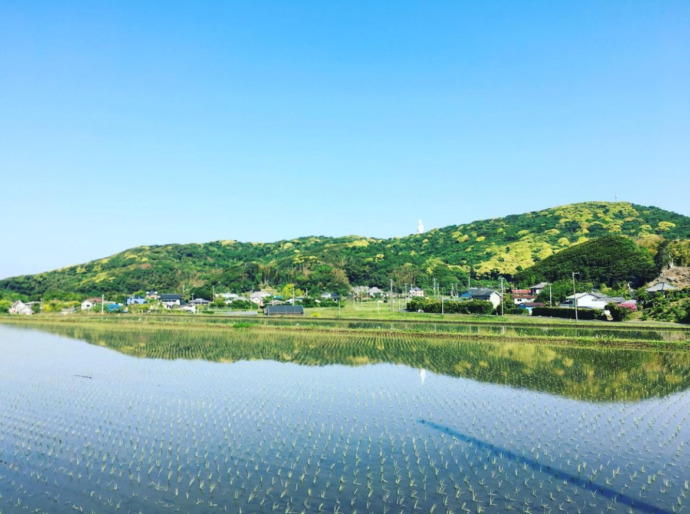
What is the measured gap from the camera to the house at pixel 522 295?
7834 centimetres

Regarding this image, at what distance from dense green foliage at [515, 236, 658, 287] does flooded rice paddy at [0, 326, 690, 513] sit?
184 ft

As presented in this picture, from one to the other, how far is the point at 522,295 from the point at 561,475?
73.5 meters

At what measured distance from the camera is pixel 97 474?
1165 centimetres

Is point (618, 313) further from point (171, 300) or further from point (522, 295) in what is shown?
point (171, 300)

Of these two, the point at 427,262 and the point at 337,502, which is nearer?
the point at 337,502

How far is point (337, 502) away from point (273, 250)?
18654 cm

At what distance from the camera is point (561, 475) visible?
11.6 meters

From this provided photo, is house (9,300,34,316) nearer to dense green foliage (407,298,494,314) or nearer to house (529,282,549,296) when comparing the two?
dense green foliage (407,298,494,314)

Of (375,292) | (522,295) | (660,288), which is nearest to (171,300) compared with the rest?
(375,292)

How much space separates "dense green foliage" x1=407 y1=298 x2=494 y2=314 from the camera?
54.5m

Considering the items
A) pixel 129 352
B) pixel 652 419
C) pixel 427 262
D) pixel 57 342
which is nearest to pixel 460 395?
pixel 652 419

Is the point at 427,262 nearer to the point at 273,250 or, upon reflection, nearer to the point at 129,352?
the point at 273,250

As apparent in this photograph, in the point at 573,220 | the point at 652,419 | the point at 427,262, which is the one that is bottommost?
the point at 652,419

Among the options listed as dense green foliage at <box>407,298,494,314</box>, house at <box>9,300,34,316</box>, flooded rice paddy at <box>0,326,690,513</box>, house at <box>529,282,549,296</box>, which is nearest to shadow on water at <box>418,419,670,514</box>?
flooded rice paddy at <box>0,326,690,513</box>
